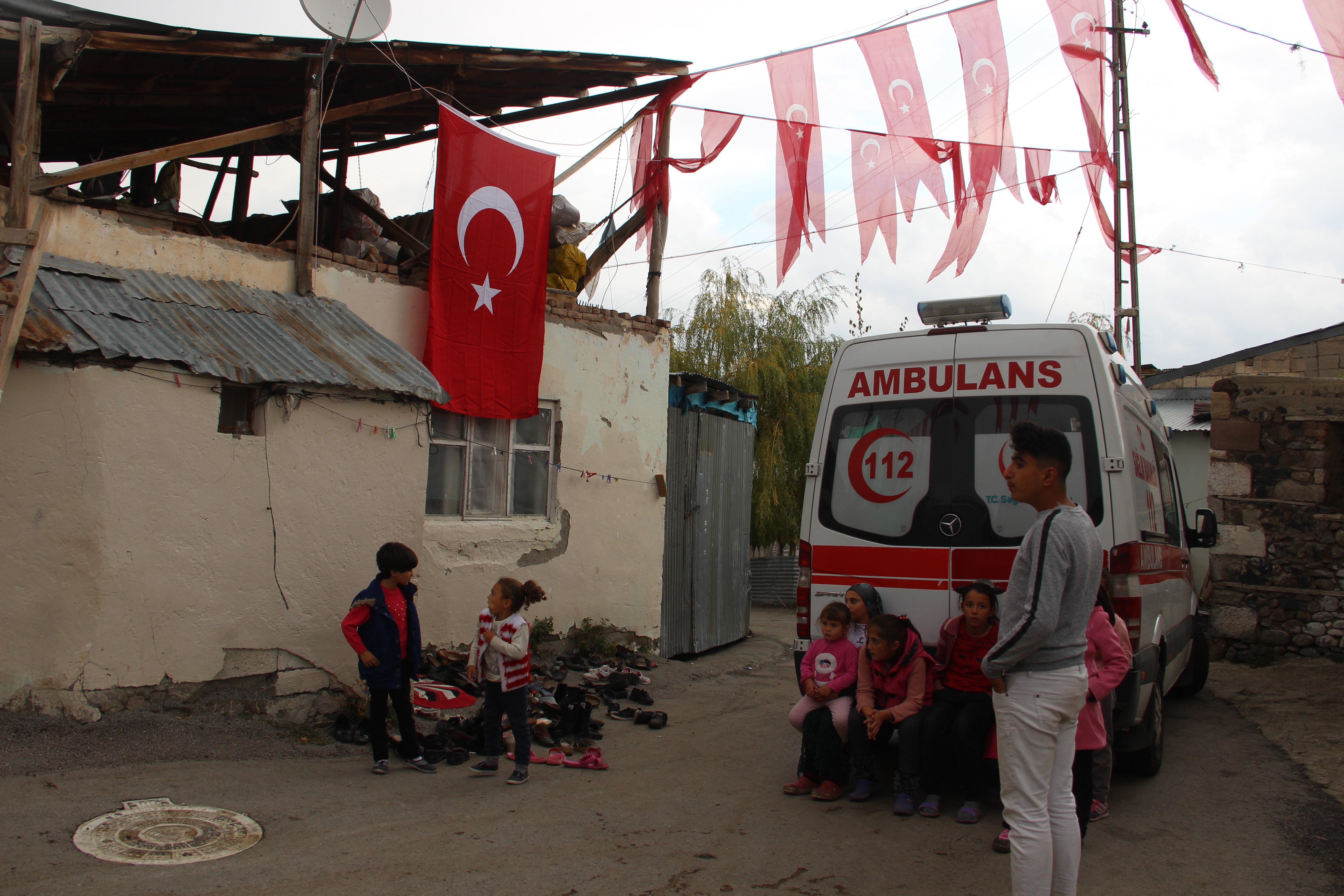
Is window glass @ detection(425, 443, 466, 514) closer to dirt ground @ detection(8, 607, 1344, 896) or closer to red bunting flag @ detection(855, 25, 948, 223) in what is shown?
dirt ground @ detection(8, 607, 1344, 896)

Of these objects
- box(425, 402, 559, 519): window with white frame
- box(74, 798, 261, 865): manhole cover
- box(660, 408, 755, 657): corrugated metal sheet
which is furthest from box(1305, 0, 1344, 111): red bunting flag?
box(74, 798, 261, 865): manhole cover

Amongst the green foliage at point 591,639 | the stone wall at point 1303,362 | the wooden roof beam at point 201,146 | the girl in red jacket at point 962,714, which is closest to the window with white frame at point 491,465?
the green foliage at point 591,639

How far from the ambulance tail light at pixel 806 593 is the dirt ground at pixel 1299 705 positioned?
3010mm

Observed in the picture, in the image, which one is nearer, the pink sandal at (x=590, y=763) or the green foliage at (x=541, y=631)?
the pink sandal at (x=590, y=763)

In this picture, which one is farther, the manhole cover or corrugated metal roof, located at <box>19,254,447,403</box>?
corrugated metal roof, located at <box>19,254,447,403</box>

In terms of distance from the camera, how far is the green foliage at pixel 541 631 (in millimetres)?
8078

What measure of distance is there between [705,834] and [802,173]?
6682 mm

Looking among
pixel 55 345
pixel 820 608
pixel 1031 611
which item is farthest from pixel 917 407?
pixel 55 345

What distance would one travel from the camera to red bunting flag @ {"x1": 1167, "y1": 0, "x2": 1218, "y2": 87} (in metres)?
8.33

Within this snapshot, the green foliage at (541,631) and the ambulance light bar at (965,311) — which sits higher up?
the ambulance light bar at (965,311)

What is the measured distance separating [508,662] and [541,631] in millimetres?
3077

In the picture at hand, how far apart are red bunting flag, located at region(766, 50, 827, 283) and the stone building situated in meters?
7.00

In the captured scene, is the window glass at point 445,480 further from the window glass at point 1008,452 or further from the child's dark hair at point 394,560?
the window glass at point 1008,452

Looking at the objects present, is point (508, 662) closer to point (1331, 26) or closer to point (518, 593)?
point (518, 593)
